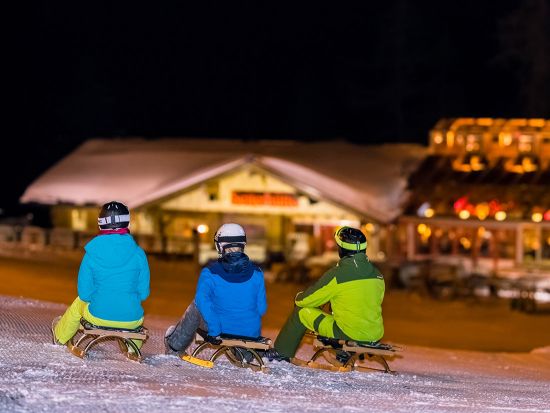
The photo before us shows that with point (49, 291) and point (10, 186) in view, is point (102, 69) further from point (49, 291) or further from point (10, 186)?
point (49, 291)

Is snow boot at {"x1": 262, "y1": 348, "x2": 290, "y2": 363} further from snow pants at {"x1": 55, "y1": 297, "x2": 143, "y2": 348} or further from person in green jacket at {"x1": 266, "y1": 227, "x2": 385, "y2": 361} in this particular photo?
snow pants at {"x1": 55, "y1": 297, "x2": 143, "y2": 348}

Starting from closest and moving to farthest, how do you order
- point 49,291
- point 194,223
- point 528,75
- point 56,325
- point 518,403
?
point 518,403, point 56,325, point 49,291, point 194,223, point 528,75

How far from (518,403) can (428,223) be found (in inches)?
1028

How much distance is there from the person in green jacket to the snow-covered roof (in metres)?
25.1

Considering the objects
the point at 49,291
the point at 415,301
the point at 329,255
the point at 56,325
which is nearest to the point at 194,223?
the point at 329,255

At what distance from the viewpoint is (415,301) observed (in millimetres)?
30438

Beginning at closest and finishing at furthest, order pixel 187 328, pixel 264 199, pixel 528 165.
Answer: pixel 187 328, pixel 528 165, pixel 264 199

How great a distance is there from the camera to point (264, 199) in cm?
3694

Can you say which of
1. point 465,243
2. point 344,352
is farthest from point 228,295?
point 465,243

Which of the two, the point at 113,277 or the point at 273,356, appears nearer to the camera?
the point at 113,277

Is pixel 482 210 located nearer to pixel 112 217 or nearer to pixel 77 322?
pixel 77 322

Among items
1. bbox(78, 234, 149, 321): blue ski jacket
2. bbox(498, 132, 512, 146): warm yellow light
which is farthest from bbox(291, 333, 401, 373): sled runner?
bbox(498, 132, 512, 146): warm yellow light

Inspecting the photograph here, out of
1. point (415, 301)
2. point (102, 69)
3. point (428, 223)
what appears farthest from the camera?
point (102, 69)

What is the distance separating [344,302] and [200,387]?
7.23ft
